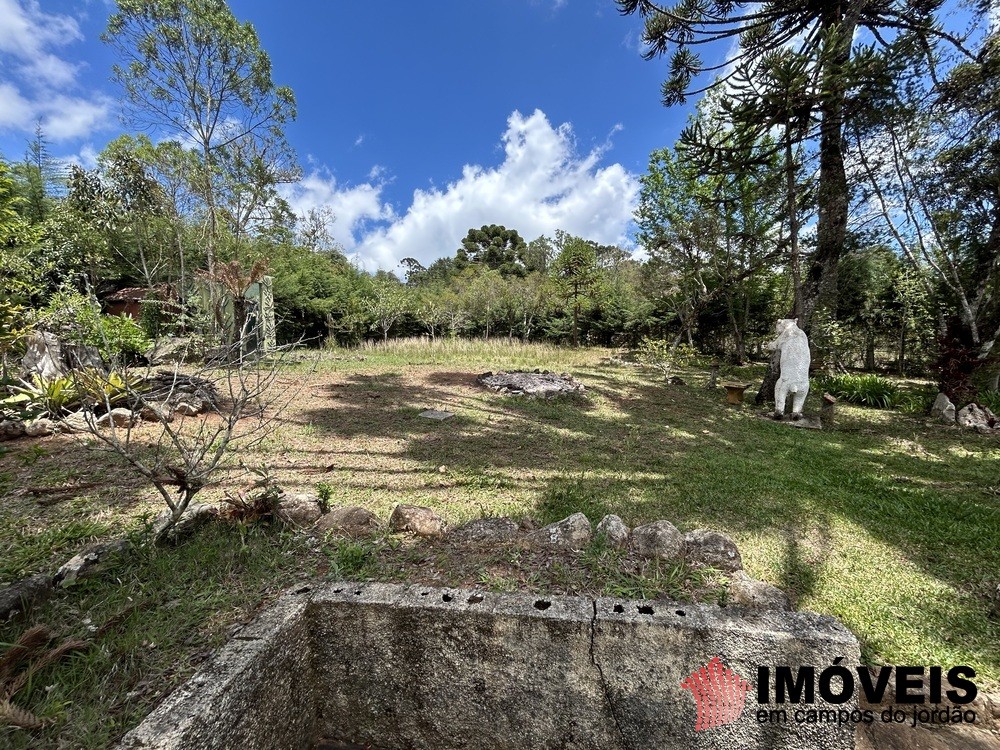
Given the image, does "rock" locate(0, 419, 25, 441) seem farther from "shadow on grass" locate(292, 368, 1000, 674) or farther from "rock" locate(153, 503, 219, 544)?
"rock" locate(153, 503, 219, 544)

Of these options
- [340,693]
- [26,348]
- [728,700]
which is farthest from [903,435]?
[26,348]

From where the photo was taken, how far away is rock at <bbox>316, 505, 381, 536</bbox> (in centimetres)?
254

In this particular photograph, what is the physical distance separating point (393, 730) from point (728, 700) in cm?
143

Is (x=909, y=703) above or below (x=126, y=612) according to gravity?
below

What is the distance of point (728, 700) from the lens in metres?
1.56

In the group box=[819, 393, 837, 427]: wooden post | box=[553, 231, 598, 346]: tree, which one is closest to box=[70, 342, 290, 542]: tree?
box=[819, 393, 837, 427]: wooden post

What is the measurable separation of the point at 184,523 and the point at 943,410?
10.6m

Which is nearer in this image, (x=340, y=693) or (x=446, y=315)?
(x=340, y=693)

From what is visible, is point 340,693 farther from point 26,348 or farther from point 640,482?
point 26,348

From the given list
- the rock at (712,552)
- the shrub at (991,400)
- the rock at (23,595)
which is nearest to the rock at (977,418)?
the shrub at (991,400)

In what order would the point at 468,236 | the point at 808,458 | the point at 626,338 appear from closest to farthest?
the point at 808,458
the point at 626,338
the point at 468,236

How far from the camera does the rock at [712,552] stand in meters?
2.26

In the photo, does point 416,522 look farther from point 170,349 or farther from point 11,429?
point 11,429

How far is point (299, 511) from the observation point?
2.69 m
